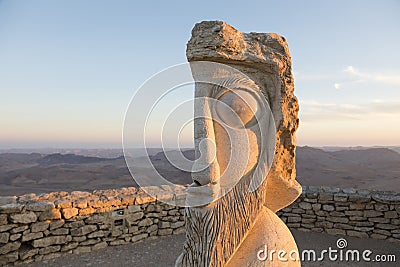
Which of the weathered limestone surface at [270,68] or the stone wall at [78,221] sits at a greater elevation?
the weathered limestone surface at [270,68]

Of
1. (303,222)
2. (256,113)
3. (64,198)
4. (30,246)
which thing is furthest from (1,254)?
(303,222)

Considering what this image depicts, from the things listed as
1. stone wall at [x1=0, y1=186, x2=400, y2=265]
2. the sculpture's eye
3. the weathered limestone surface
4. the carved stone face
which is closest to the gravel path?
stone wall at [x1=0, y1=186, x2=400, y2=265]

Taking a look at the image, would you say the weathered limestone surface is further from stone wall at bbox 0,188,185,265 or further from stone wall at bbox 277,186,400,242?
stone wall at bbox 277,186,400,242

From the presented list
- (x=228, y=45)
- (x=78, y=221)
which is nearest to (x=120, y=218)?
(x=78, y=221)

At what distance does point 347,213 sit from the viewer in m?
6.77

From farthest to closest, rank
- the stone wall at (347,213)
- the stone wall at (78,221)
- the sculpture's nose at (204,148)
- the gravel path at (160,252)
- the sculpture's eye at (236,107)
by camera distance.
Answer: the stone wall at (347,213) < the gravel path at (160,252) < the stone wall at (78,221) < the sculpture's eye at (236,107) < the sculpture's nose at (204,148)

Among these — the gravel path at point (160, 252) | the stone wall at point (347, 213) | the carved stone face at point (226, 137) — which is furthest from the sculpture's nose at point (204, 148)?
the stone wall at point (347, 213)

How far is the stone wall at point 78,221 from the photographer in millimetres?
5227

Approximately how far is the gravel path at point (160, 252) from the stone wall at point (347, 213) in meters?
0.18

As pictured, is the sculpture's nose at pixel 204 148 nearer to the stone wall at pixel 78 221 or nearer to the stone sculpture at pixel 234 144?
the stone sculpture at pixel 234 144

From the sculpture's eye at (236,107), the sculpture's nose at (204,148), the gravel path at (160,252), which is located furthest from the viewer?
the gravel path at (160,252)

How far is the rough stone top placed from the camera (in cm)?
166

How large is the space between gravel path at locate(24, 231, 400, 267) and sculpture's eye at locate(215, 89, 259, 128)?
481 cm

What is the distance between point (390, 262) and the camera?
18.7 ft
